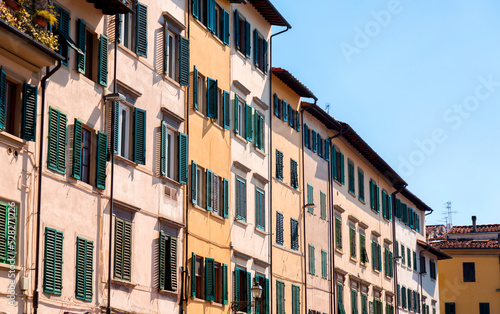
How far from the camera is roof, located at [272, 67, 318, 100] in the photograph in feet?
134

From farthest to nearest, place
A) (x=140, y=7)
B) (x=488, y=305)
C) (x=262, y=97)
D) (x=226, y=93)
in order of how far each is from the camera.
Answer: (x=488, y=305) < (x=262, y=97) < (x=226, y=93) < (x=140, y=7)

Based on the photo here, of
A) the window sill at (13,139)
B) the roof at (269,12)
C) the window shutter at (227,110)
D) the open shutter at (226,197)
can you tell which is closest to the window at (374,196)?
the roof at (269,12)

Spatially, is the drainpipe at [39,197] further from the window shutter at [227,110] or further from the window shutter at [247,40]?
the window shutter at [247,40]

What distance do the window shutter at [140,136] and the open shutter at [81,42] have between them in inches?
133

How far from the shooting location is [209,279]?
1265 inches

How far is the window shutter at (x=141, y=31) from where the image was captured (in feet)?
92.3

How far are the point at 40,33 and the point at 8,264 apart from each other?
5.07 m

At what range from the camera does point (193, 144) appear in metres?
31.7

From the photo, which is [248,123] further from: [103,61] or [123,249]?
[103,61]

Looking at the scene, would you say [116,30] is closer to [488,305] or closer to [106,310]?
[106,310]

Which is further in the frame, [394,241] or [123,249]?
[394,241]

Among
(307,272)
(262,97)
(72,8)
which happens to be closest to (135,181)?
(72,8)

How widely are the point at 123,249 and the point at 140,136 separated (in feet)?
11.3

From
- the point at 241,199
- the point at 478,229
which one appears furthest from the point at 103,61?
the point at 478,229
